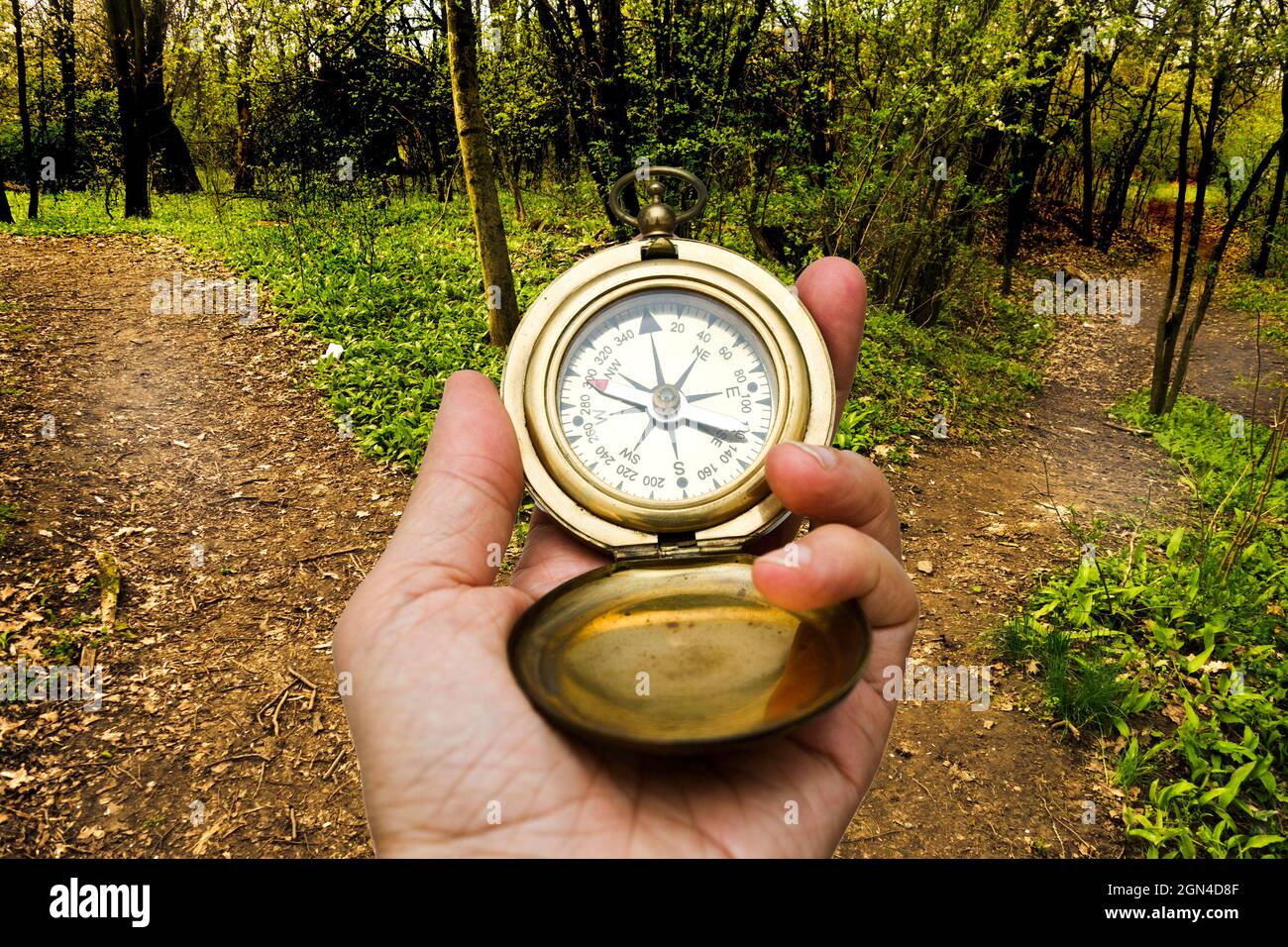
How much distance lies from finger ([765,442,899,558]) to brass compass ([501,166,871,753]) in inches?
5.1

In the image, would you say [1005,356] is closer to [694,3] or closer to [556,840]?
[694,3]

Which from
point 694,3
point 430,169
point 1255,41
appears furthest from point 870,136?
point 430,169

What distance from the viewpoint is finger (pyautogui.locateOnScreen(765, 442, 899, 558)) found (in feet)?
6.23

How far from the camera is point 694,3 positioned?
9.41 metres

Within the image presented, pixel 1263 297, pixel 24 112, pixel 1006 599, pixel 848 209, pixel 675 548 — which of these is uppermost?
pixel 24 112

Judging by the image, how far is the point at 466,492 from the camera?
2.10 meters

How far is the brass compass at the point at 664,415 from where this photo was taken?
1.92m

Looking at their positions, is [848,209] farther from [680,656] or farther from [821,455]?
[680,656]

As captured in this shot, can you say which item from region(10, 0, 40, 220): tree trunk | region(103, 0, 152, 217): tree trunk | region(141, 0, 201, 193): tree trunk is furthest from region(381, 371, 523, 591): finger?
region(141, 0, 201, 193): tree trunk

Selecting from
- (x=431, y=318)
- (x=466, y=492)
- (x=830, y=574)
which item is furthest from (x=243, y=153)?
(x=830, y=574)

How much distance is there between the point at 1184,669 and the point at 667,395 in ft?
15.2

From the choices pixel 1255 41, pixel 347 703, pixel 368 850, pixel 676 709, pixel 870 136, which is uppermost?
pixel 1255 41

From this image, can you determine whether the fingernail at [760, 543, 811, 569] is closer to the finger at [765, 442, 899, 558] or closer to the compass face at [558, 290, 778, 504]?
the finger at [765, 442, 899, 558]

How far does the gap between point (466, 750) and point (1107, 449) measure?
32.0 feet
